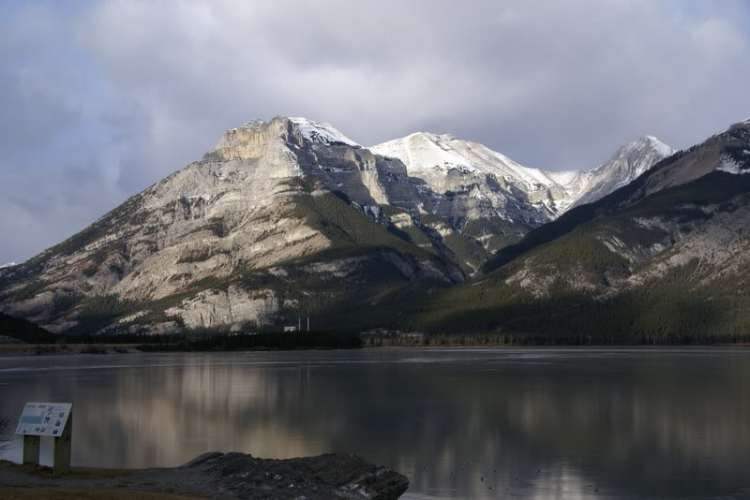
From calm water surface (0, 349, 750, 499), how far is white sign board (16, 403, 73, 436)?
8.16m

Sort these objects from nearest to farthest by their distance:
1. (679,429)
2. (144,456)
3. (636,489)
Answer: (636,489) < (144,456) < (679,429)

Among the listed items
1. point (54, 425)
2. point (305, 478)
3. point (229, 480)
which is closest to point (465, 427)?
point (305, 478)

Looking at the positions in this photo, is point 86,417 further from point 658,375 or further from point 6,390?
point 658,375

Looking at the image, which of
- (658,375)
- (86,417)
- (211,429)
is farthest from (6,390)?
(658,375)

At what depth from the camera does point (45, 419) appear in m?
40.0

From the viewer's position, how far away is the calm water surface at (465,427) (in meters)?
43.7

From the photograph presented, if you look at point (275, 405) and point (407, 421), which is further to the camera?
point (275, 405)

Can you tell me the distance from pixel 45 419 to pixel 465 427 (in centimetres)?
3155

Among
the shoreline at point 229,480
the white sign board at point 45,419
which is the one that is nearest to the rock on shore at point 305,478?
the shoreline at point 229,480

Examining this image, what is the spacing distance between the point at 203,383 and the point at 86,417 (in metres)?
40.4

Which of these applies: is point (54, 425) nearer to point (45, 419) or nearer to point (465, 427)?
point (45, 419)

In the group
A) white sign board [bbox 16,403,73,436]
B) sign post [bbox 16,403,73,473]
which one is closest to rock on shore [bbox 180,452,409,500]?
sign post [bbox 16,403,73,473]

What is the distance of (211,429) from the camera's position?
205 ft

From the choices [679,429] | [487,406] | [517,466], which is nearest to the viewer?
[517,466]
